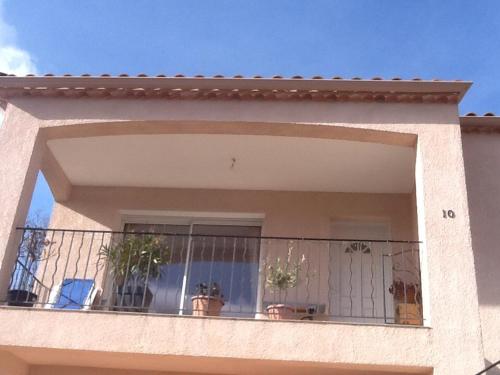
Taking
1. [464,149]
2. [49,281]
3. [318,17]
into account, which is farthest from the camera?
[49,281]

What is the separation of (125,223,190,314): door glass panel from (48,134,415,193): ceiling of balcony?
2.63ft

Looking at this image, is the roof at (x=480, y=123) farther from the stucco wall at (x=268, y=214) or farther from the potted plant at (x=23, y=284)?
the potted plant at (x=23, y=284)

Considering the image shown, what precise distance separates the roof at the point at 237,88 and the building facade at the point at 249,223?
23mm

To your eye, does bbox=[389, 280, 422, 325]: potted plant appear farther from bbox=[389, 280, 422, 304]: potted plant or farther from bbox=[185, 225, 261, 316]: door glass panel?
bbox=[185, 225, 261, 316]: door glass panel

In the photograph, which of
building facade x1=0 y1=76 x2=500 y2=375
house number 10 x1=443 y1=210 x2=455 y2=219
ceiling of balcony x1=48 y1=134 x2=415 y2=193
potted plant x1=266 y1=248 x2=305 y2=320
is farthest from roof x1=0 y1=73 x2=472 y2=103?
potted plant x1=266 y1=248 x2=305 y2=320

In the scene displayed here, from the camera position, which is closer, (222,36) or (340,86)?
(340,86)

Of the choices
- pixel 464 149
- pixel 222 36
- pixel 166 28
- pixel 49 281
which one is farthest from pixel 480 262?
pixel 49 281

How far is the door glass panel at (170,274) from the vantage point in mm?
10500

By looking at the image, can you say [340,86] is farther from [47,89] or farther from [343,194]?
[47,89]

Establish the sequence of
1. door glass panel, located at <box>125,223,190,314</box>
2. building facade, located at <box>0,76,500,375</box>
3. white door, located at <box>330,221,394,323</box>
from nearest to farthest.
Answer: building facade, located at <box>0,76,500,375</box>, white door, located at <box>330,221,394,323</box>, door glass panel, located at <box>125,223,190,314</box>

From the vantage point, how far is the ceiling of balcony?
9766mm

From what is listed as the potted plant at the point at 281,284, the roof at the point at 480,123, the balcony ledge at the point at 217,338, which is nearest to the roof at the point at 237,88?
the roof at the point at 480,123

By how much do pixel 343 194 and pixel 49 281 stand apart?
5.45 metres

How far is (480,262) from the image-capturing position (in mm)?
8578
